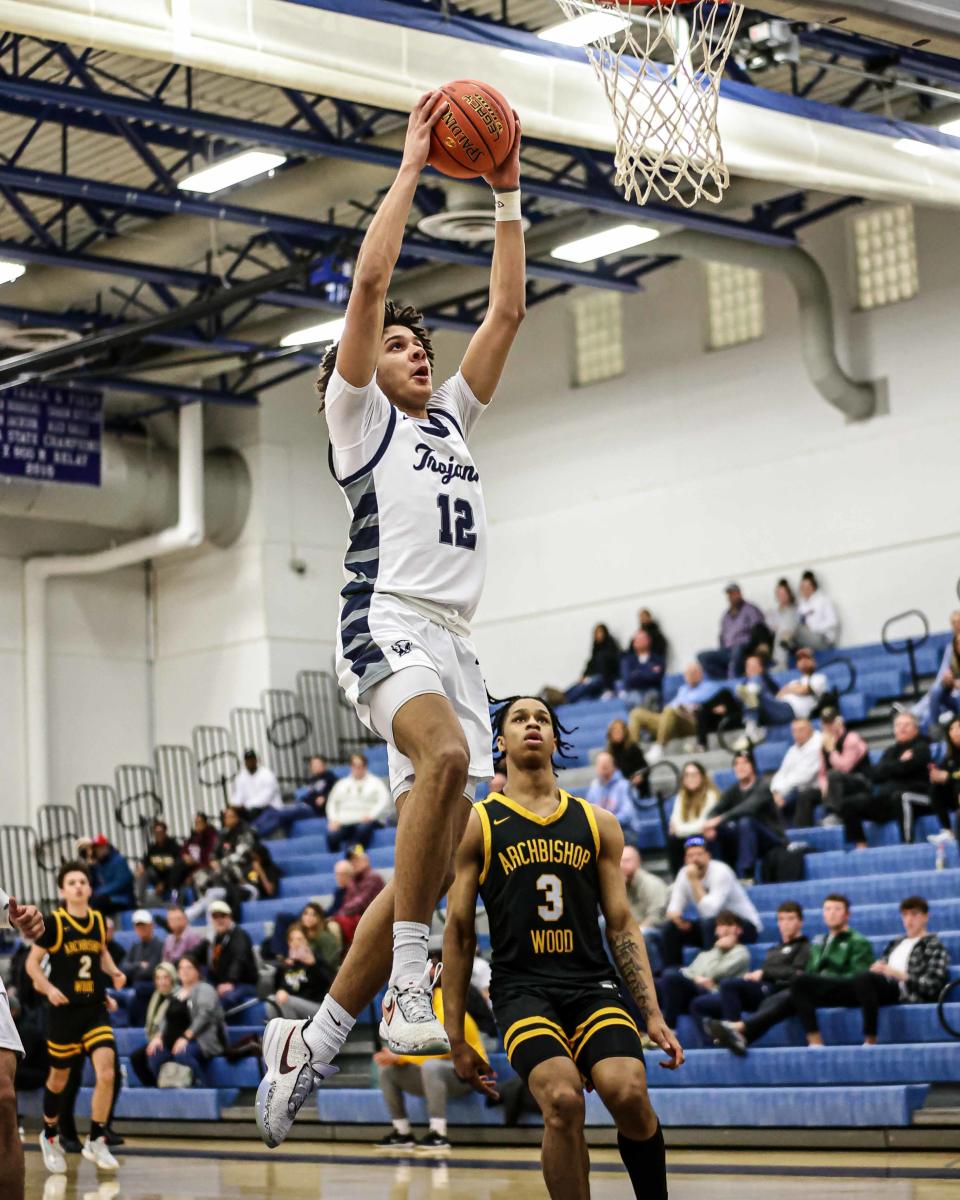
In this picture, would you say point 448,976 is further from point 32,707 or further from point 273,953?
point 32,707

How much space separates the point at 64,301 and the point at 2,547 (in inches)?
197

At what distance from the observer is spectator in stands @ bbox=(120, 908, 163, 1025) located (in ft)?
52.2

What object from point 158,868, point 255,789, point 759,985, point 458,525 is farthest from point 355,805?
point 458,525

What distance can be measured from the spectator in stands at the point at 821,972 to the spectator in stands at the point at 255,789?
29.3 ft

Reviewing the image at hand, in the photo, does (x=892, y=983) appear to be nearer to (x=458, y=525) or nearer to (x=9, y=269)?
(x=458, y=525)

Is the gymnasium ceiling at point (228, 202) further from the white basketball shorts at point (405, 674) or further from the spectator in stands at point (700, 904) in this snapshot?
the white basketball shorts at point (405, 674)

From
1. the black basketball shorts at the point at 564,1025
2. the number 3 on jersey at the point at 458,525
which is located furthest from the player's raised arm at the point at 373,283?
the black basketball shorts at the point at 564,1025

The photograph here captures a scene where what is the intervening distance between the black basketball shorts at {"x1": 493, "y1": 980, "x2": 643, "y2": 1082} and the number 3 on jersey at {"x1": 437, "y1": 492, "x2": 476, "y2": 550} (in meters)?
1.75

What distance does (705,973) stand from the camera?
12.1 metres

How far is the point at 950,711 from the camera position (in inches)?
564

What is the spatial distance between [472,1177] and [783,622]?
8681 millimetres

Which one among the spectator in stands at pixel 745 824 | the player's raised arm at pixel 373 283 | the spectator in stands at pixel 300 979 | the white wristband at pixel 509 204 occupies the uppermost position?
the white wristband at pixel 509 204

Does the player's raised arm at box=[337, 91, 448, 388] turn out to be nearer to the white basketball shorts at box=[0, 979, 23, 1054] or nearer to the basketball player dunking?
the basketball player dunking

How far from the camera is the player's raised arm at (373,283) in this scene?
4.94 meters
